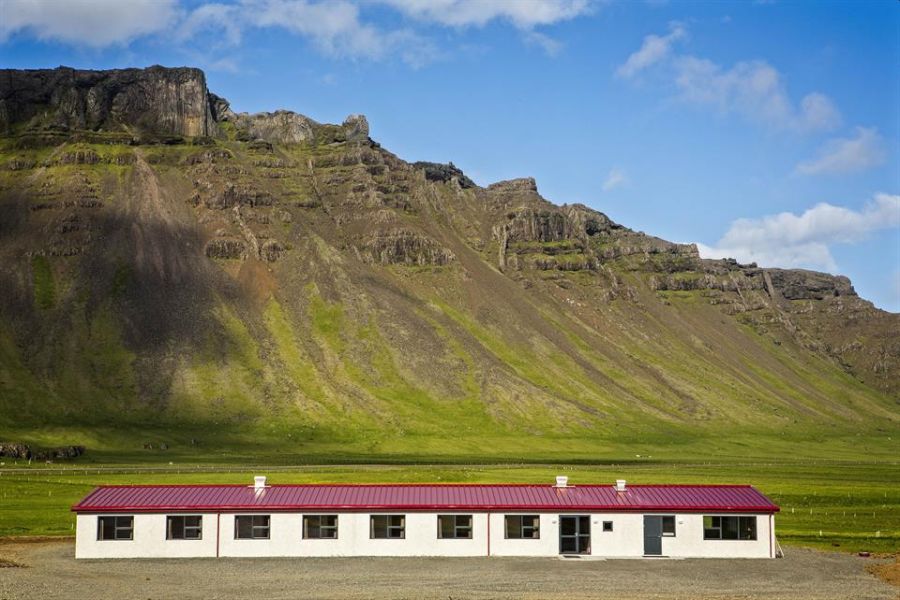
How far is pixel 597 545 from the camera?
7050cm

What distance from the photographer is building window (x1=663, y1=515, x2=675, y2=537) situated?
231ft

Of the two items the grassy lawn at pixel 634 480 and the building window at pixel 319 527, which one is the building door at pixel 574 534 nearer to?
the building window at pixel 319 527

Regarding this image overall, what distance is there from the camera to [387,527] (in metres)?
70.5

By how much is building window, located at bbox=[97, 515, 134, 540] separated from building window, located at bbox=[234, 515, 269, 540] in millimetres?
6414

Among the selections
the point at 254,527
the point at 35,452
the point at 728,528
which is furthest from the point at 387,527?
the point at 35,452

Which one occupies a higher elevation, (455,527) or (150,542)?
(455,527)

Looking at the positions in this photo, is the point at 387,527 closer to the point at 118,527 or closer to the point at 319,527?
the point at 319,527

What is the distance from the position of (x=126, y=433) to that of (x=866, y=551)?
138 metres

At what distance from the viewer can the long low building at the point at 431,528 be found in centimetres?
7000

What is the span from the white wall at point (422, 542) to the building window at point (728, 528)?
0.30m

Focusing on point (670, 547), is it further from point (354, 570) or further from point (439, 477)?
point (439, 477)

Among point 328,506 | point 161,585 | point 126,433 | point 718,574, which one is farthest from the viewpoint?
point 126,433

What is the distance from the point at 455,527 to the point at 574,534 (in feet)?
24.0

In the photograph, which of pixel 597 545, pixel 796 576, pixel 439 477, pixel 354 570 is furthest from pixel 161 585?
pixel 439 477
